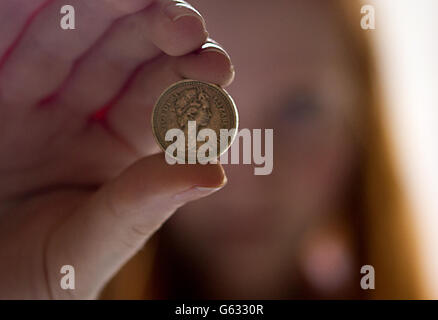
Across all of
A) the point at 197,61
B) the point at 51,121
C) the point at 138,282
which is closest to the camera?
Answer: the point at 197,61

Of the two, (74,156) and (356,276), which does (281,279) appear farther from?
(74,156)

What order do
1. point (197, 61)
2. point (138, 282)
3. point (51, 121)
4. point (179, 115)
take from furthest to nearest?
1. point (138, 282)
2. point (51, 121)
3. point (179, 115)
4. point (197, 61)

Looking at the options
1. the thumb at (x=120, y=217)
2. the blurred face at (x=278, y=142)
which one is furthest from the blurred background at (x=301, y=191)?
the thumb at (x=120, y=217)

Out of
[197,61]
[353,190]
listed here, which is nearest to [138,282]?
[353,190]

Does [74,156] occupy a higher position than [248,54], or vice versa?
[248,54]

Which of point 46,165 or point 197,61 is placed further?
point 46,165

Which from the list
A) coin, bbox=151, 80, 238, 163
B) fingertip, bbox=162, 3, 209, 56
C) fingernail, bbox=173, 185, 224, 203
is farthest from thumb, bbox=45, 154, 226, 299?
fingertip, bbox=162, 3, 209, 56

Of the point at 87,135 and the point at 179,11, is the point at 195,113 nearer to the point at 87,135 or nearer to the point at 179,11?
the point at 179,11

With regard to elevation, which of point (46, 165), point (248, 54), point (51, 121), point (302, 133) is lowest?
point (46, 165)

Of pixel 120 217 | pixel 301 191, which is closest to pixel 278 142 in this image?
pixel 301 191
